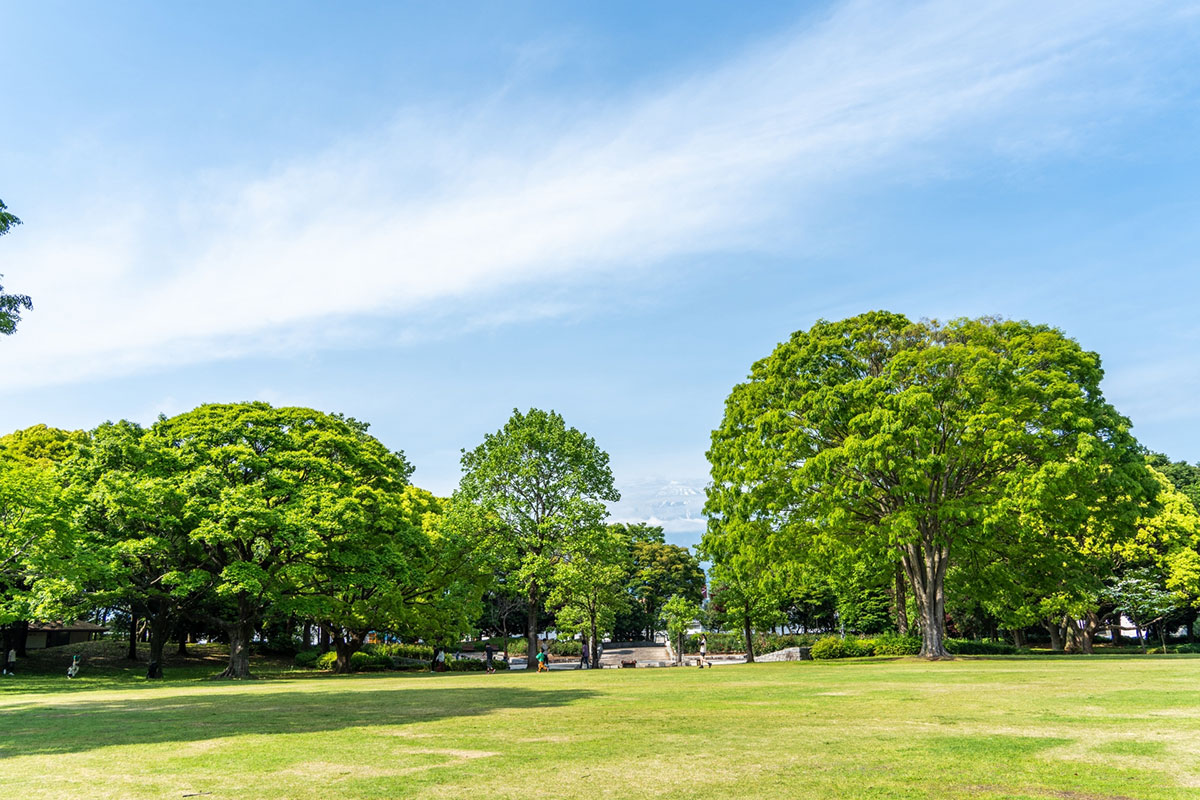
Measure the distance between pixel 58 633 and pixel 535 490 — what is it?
144 feet

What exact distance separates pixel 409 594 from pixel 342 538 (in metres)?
8.55

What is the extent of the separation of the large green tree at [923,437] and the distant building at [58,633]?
Result: 50168mm

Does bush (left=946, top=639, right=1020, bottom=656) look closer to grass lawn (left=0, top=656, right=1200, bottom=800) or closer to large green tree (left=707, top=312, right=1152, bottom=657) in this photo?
large green tree (left=707, top=312, right=1152, bottom=657)

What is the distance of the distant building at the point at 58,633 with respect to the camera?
5622cm

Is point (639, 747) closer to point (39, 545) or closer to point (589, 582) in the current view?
point (39, 545)

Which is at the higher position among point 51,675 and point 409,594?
point 409,594

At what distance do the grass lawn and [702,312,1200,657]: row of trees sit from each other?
14.6m

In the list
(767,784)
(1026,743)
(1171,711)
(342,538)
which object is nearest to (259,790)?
(767,784)

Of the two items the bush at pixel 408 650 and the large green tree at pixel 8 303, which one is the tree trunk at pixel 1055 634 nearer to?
Answer: the bush at pixel 408 650

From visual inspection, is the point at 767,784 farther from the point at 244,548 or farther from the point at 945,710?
the point at 244,548

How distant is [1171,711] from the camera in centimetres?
1159

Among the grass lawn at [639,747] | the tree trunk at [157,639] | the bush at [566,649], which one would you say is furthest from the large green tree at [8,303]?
the bush at [566,649]

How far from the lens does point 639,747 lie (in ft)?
30.6

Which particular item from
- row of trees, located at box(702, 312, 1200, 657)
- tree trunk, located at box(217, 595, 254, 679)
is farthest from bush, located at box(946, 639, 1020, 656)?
tree trunk, located at box(217, 595, 254, 679)
